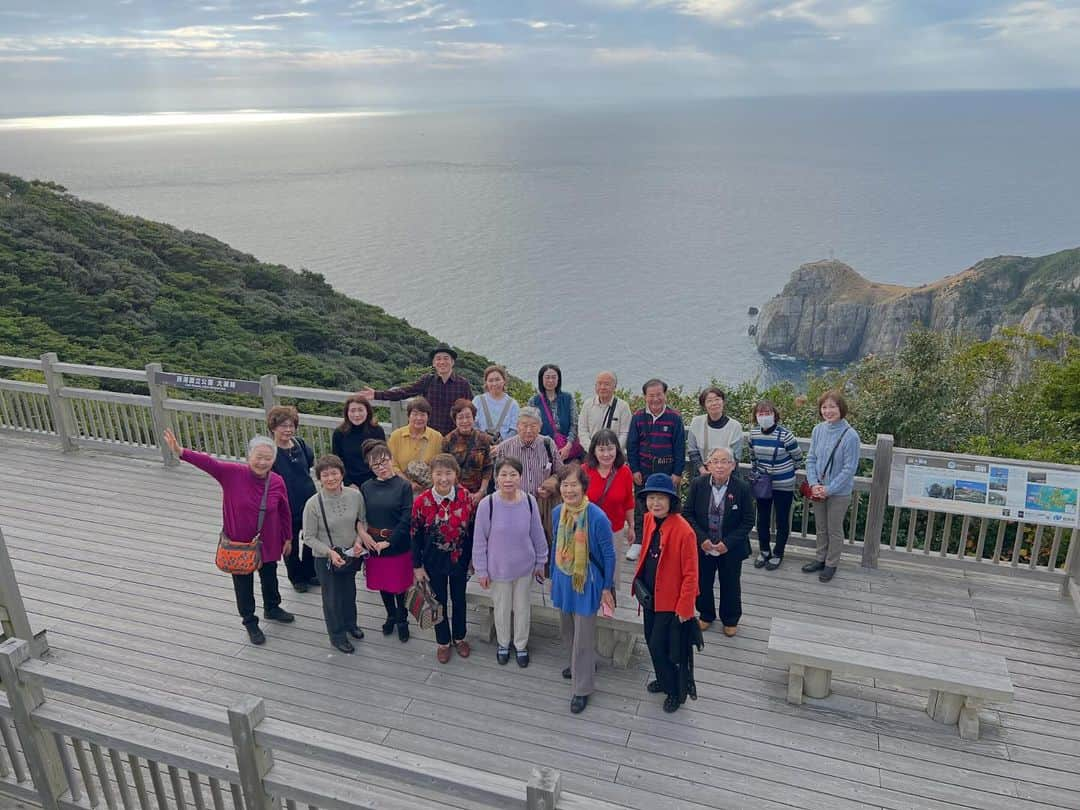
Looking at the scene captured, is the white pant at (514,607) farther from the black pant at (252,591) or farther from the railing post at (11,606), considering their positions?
the railing post at (11,606)

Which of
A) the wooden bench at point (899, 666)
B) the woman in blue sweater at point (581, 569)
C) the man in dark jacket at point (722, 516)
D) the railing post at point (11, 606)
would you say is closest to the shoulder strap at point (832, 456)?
the man in dark jacket at point (722, 516)

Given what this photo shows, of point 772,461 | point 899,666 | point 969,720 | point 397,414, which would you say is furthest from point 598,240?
point 969,720

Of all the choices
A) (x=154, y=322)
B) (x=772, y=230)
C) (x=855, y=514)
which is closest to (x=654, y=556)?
(x=855, y=514)

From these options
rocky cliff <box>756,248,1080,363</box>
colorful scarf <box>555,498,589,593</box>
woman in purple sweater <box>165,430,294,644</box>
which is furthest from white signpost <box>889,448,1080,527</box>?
rocky cliff <box>756,248,1080,363</box>

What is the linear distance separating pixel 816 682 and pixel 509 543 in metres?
2.29

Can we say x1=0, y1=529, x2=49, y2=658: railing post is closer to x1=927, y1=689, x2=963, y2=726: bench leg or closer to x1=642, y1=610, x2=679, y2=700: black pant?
x1=642, y1=610, x2=679, y2=700: black pant

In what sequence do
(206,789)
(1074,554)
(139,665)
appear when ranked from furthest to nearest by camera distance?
(1074,554), (139,665), (206,789)

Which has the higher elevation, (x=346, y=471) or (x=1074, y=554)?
(x=346, y=471)

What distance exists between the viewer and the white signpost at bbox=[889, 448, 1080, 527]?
6.29m

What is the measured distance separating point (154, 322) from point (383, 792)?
79.2ft

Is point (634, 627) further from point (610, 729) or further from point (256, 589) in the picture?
point (256, 589)

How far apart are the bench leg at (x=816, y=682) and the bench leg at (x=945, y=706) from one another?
2.10 ft

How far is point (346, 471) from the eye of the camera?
669cm

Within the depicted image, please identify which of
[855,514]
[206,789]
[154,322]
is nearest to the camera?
[206,789]
